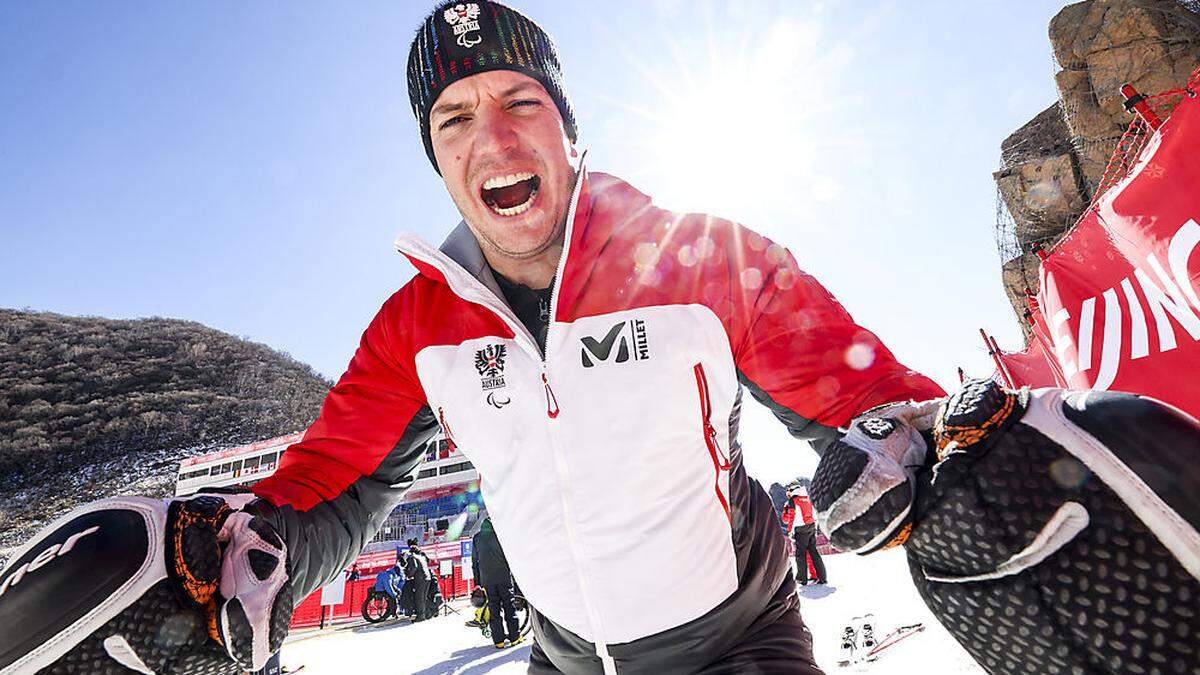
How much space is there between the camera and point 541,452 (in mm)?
1695

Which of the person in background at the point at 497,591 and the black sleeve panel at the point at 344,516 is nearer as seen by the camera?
the black sleeve panel at the point at 344,516

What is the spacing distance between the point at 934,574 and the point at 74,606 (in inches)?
57.4

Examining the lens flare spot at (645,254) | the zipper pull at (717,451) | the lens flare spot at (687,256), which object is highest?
the lens flare spot at (645,254)

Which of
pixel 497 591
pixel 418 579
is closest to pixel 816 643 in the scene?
pixel 497 591

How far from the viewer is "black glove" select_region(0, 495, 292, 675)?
113 centimetres

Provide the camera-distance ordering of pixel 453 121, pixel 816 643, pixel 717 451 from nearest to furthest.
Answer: pixel 717 451, pixel 453 121, pixel 816 643

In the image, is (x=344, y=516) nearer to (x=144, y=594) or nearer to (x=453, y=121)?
(x=144, y=594)

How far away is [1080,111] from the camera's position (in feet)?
42.2

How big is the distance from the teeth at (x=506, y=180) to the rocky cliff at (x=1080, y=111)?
14233 millimetres

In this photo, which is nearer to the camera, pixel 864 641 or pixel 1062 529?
pixel 1062 529

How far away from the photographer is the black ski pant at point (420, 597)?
504 inches

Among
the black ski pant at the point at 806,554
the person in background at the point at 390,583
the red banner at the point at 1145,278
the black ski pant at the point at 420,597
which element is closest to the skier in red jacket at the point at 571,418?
the red banner at the point at 1145,278

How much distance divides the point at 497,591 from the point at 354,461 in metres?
6.38

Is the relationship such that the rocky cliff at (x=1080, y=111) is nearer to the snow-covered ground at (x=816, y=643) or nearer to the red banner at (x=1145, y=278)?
the snow-covered ground at (x=816, y=643)
